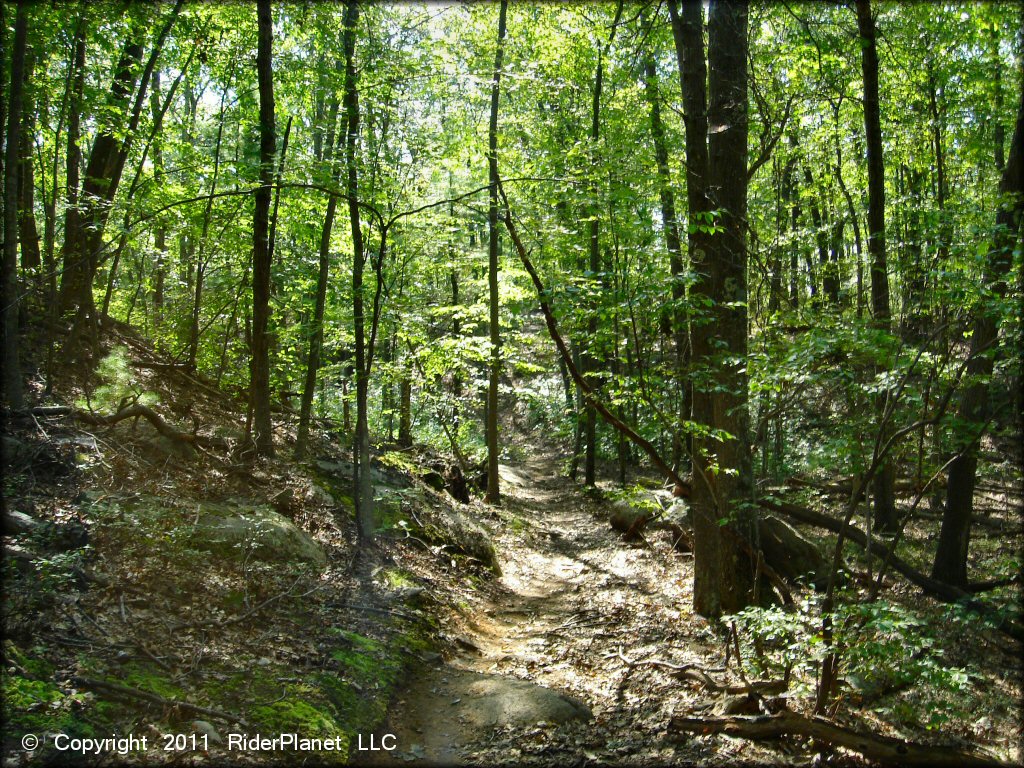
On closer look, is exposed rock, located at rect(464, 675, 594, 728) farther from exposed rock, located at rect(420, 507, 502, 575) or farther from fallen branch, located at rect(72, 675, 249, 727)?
exposed rock, located at rect(420, 507, 502, 575)

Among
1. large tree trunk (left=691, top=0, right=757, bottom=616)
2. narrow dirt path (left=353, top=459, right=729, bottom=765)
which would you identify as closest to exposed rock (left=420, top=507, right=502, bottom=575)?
narrow dirt path (left=353, top=459, right=729, bottom=765)

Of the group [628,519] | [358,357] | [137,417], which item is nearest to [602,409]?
[358,357]

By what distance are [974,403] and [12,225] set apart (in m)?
10.5

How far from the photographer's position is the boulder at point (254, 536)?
6227 mm

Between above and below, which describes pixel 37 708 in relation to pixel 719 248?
below

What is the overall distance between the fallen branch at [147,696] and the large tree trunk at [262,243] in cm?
494

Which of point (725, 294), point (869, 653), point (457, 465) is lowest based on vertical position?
point (869, 653)

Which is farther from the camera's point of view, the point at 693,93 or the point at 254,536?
the point at 693,93

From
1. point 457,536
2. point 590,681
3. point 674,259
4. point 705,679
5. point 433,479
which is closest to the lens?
point 705,679

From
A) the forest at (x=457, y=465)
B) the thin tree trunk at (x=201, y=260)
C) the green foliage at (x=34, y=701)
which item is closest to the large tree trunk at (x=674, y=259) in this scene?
the forest at (x=457, y=465)

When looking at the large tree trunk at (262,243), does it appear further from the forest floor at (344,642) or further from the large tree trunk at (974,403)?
the large tree trunk at (974,403)

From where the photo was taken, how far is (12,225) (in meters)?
5.98

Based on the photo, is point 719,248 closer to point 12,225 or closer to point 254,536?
point 254,536

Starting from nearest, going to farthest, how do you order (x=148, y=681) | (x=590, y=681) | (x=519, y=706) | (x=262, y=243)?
(x=148, y=681) → (x=519, y=706) → (x=590, y=681) → (x=262, y=243)
